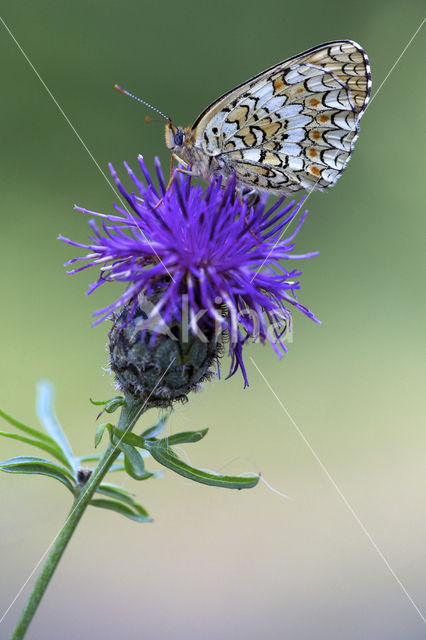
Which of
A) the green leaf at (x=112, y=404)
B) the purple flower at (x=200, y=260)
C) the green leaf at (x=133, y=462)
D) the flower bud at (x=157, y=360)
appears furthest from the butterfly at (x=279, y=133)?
the green leaf at (x=133, y=462)

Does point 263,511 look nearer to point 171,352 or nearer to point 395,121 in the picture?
point 171,352

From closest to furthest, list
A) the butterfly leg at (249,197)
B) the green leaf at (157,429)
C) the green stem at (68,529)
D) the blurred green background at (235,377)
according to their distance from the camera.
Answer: the green stem at (68,529), the green leaf at (157,429), the butterfly leg at (249,197), the blurred green background at (235,377)

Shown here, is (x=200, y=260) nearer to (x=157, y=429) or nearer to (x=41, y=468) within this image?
(x=157, y=429)

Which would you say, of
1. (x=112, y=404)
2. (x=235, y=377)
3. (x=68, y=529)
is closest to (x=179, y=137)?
(x=112, y=404)

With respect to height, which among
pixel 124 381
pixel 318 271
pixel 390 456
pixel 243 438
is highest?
pixel 318 271

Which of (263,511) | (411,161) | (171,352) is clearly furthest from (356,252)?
(171,352)

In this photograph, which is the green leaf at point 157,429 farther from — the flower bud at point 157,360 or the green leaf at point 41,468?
the green leaf at point 41,468

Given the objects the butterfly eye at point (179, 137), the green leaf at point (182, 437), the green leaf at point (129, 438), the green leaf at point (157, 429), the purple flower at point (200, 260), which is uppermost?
the butterfly eye at point (179, 137)
